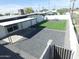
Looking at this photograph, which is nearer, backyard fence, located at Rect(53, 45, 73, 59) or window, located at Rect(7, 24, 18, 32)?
backyard fence, located at Rect(53, 45, 73, 59)

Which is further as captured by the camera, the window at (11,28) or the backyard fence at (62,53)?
the window at (11,28)

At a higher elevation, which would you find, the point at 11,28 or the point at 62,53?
the point at 62,53

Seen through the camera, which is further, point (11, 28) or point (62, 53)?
point (11, 28)

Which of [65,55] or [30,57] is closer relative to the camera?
[65,55]

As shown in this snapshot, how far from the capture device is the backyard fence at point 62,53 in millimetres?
3974

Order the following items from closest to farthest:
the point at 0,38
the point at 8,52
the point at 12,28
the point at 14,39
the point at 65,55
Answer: the point at 65,55
the point at 8,52
the point at 14,39
the point at 0,38
the point at 12,28

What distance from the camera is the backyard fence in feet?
13.0

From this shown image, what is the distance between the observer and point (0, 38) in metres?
13.7

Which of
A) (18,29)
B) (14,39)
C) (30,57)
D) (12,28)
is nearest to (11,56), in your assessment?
(30,57)

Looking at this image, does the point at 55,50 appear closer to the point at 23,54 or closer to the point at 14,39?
the point at 23,54

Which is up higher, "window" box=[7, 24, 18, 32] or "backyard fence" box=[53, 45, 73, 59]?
"backyard fence" box=[53, 45, 73, 59]

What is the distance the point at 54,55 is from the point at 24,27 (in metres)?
16.3

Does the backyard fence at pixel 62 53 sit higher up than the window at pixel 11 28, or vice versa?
Result: the backyard fence at pixel 62 53

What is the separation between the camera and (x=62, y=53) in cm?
416
